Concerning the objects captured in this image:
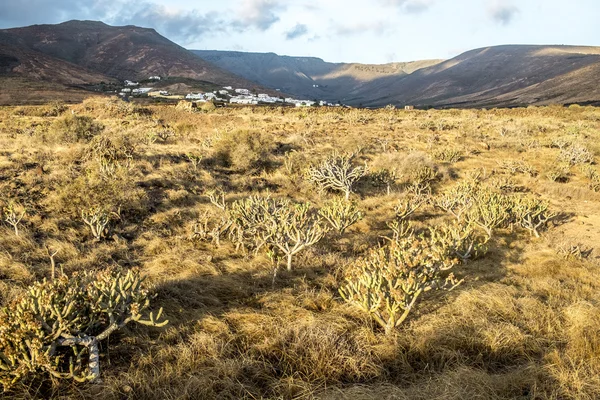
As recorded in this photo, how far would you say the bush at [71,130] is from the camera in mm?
16781

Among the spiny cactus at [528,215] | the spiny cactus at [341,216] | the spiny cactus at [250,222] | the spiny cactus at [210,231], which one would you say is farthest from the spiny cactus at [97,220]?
the spiny cactus at [528,215]

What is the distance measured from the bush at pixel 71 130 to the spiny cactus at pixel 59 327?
1519 cm

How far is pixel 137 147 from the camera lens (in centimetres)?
1644

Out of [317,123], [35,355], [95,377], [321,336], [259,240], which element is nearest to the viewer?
[35,355]

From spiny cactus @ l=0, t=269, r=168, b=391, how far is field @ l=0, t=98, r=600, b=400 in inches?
7.8

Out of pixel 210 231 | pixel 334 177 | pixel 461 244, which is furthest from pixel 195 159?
pixel 461 244

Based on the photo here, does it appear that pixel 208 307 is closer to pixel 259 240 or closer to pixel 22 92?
pixel 259 240

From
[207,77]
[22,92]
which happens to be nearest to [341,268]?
[22,92]

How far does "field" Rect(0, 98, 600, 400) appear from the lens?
161 inches

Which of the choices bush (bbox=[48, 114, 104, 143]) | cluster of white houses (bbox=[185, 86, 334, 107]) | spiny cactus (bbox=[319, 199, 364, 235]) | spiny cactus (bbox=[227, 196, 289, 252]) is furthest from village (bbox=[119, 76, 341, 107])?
spiny cactus (bbox=[319, 199, 364, 235])

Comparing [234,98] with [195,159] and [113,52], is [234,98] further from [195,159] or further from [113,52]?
[113,52]

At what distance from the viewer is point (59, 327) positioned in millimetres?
3938

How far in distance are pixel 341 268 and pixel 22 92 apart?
6641cm

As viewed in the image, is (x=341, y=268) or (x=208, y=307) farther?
(x=341, y=268)
